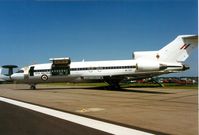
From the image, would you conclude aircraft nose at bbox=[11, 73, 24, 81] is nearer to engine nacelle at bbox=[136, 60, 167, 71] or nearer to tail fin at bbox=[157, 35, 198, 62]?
engine nacelle at bbox=[136, 60, 167, 71]

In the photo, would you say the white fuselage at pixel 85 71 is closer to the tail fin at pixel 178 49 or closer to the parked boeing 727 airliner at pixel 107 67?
the parked boeing 727 airliner at pixel 107 67

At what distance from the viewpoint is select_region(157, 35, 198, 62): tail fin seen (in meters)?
35.3

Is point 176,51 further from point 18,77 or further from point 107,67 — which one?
point 18,77

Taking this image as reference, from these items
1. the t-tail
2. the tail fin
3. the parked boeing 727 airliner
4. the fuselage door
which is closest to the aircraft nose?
the parked boeing 727 airliner

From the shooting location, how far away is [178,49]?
36000 millimetres

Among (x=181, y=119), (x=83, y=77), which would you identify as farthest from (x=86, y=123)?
(x=83, y=77)

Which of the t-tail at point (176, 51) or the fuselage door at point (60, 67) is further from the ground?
the t-tail at point (176, 51)

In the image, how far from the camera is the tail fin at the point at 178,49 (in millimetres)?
35281

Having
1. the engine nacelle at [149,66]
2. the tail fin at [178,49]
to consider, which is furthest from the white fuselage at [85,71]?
the tail fin at [178,49]

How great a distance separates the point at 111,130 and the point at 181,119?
3.12 meters

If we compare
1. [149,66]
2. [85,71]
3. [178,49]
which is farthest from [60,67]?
[178,49]

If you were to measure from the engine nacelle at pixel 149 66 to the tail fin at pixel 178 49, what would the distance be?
2.46m

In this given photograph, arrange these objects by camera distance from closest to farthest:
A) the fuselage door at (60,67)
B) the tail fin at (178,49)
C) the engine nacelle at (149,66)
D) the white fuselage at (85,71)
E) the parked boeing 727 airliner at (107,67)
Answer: the engine nacelle at (149,66) → the tail fin at (178,49) → the parked boeing 727 airliner at (107,67) → the white fuselage at (85,71) → the fuselage door at (60,67)

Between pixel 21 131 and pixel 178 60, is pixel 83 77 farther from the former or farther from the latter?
pixel 21 131
